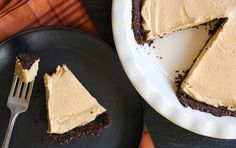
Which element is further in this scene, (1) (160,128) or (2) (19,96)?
(1) (160,128)

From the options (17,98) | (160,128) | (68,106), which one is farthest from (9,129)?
(160,128)

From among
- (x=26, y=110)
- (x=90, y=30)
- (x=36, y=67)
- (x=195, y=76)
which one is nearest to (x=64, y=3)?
(x=90, y=30)

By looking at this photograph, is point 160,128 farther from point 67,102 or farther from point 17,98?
point 17,98

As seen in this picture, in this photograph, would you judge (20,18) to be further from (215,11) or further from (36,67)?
(215,11)

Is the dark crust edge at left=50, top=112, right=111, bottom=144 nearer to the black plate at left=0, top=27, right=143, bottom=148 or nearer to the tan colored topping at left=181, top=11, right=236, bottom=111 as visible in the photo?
the black plate at left=0, top=27, right=143, bottom=148

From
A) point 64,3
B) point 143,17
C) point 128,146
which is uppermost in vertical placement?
point 64,3

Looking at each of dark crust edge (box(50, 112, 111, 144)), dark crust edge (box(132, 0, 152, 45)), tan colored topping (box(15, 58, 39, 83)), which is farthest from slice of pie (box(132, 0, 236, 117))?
tan colored topping (box(15, 58, 39, 83))

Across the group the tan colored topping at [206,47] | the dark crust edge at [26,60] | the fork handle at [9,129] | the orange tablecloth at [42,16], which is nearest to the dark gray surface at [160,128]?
the orange tablecloth at [42,16]

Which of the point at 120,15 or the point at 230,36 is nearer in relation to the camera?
the point at 120,15
